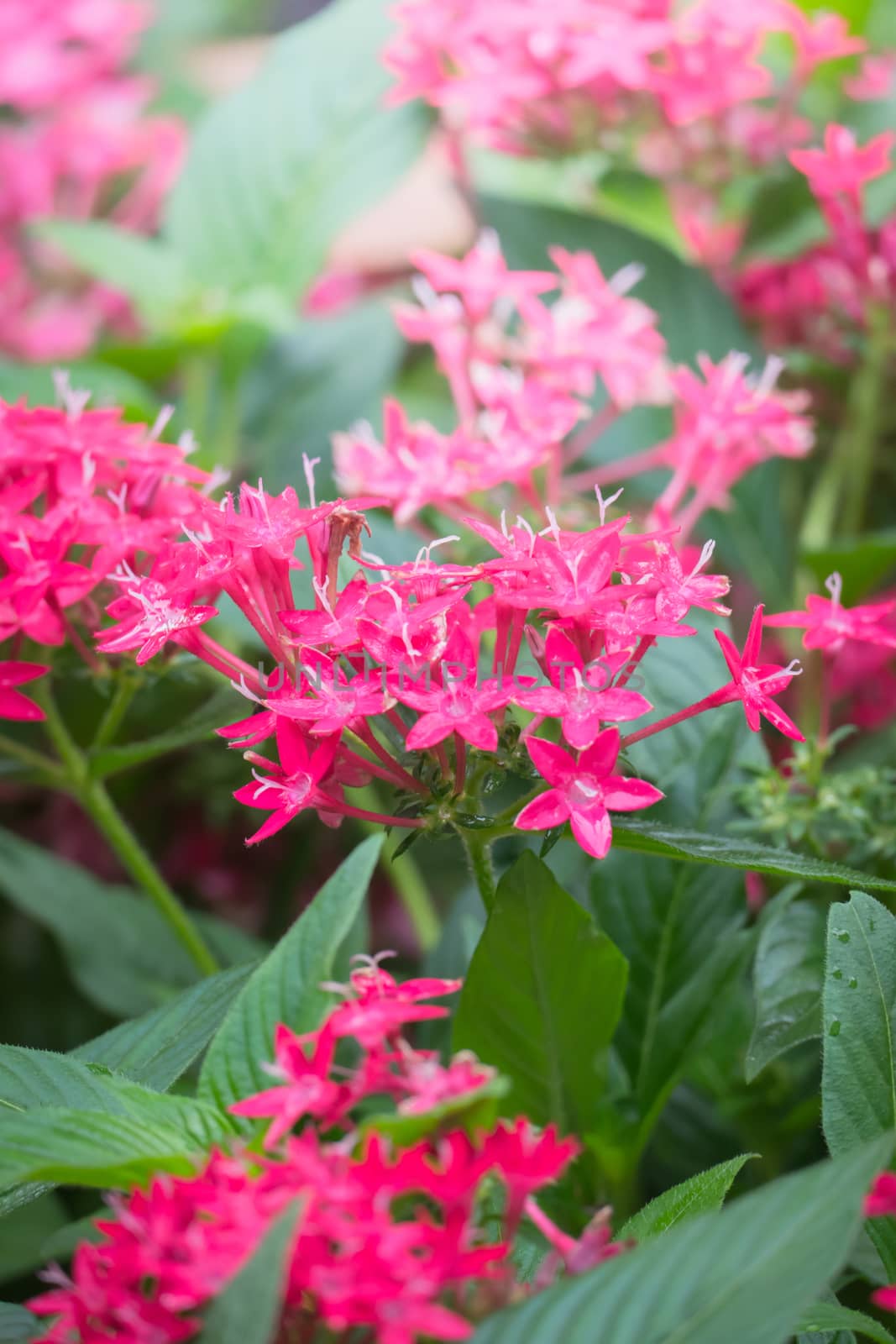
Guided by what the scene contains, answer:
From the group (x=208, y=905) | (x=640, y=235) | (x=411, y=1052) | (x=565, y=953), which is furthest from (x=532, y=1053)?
(x=640, y=235)

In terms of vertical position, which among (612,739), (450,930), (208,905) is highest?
(612,739)

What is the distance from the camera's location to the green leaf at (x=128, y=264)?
1081 millimetres

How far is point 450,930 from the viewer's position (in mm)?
822

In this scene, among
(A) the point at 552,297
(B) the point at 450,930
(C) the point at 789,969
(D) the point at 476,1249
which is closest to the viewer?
(D) the point at 476,1249

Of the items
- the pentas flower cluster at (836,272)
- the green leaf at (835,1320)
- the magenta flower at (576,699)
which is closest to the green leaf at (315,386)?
the pentas flower cluster at (836,272)

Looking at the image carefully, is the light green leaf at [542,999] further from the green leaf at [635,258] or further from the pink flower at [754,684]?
the green leaf at [635,258]

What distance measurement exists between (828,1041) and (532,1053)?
0.14 m

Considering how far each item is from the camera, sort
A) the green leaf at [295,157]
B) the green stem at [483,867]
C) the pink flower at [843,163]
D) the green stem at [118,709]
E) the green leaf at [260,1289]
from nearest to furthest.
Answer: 1. the green leaf at [260,1289]
2. the green stem at [483,867]
3. the green stem at [118,709]
4. the pink flower at [843,163]
5. the green leaf at [295,157]

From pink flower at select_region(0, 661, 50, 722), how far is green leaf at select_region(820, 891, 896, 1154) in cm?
36

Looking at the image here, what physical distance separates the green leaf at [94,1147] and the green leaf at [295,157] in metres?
0.82

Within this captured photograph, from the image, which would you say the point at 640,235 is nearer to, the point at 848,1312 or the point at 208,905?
the point at 208,905

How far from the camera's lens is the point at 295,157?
1138 mm

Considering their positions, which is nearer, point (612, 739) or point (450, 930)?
point (612, 739)

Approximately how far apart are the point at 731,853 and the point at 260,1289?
0.89 feet
